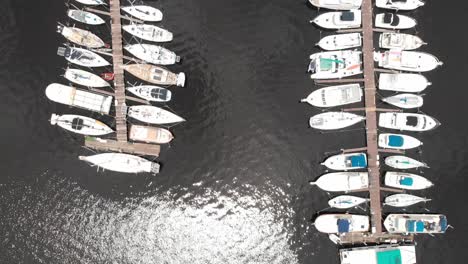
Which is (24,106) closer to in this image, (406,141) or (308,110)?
(308,110)

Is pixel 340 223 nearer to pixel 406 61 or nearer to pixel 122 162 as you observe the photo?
pixel 406 61

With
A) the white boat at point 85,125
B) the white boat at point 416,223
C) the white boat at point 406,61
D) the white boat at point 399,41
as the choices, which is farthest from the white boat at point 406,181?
the white boat at point 85,125

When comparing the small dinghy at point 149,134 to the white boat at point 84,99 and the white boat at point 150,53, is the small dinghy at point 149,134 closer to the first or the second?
the white boat at point 84,99

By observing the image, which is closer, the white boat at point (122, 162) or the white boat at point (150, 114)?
the white boat at point (122, 162)

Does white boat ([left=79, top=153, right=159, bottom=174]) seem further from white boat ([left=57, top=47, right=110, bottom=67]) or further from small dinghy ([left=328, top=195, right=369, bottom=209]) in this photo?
small dinghy ([left=328, top=195, right=369, bottom=209])

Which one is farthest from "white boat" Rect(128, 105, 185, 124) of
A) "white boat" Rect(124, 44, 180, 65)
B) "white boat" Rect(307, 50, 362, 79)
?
"white boat" Rect(307, 50, 362, 79)

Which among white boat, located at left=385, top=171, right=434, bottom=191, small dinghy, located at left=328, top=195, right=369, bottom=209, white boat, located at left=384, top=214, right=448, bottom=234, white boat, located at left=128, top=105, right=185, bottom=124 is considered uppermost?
white boat, located at left=128, top=105, right=185, bottom=124
